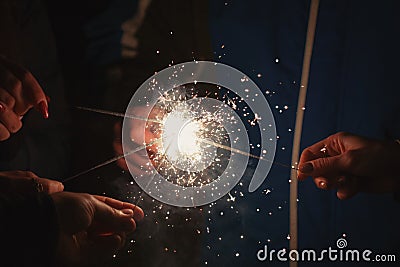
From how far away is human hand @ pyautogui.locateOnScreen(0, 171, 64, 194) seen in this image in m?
0.82

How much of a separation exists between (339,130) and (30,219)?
63cm

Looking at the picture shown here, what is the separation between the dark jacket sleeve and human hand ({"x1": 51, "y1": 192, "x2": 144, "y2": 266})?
2 cm

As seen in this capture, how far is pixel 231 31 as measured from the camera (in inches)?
32.6

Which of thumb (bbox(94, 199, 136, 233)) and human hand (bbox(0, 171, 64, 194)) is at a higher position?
human hand (bbox(0, 171, 64, 194))

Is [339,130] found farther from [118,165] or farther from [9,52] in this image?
[9,52]

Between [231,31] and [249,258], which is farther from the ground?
[231,31]

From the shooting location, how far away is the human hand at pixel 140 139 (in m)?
0.85

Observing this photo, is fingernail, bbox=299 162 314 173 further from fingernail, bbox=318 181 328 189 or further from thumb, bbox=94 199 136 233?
thumb, bbox=94 199 136 233

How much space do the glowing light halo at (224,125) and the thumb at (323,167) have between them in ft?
0.24

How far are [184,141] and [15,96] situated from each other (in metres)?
0.36

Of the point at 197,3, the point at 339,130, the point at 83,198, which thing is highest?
the point at 197,3

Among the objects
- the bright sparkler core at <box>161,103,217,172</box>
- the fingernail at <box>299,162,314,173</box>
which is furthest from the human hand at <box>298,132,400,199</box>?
the bright sparkler core at <box>161,103,217,172</box>

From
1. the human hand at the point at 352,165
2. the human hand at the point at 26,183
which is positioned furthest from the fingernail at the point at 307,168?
the human hand at the point at 26,183

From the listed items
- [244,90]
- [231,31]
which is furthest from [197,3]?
[244,90]
